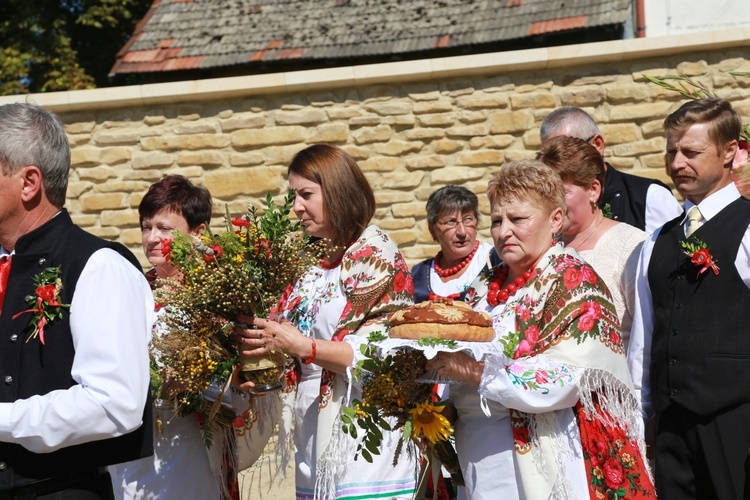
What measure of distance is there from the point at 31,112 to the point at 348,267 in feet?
5.21

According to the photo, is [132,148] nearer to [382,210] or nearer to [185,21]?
[382,210]

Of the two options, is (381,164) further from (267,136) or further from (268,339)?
(268,339)

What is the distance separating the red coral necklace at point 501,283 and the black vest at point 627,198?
1.59m

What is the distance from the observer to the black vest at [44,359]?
2.84 meters

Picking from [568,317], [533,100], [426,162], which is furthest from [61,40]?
[568,317]

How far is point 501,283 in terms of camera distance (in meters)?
3.84

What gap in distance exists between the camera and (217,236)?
3688 mm

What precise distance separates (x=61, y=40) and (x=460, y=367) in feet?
51.1

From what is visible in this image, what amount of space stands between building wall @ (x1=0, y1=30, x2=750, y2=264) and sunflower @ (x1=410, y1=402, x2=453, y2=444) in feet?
18.1

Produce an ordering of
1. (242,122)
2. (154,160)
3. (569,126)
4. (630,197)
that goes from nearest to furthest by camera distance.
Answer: (630,197) < (569,126) < (242,122) < (154,160)

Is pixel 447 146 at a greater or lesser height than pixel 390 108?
lesser

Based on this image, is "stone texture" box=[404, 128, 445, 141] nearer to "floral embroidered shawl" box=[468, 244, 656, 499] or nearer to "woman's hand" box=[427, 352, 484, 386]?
"floral embroidered shawl" box=[468, 244, 656, 499]

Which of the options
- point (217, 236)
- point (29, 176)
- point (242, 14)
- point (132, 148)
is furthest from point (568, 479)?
point (242, 14)

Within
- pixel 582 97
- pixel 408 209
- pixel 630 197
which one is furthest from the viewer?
pixel 408 209
